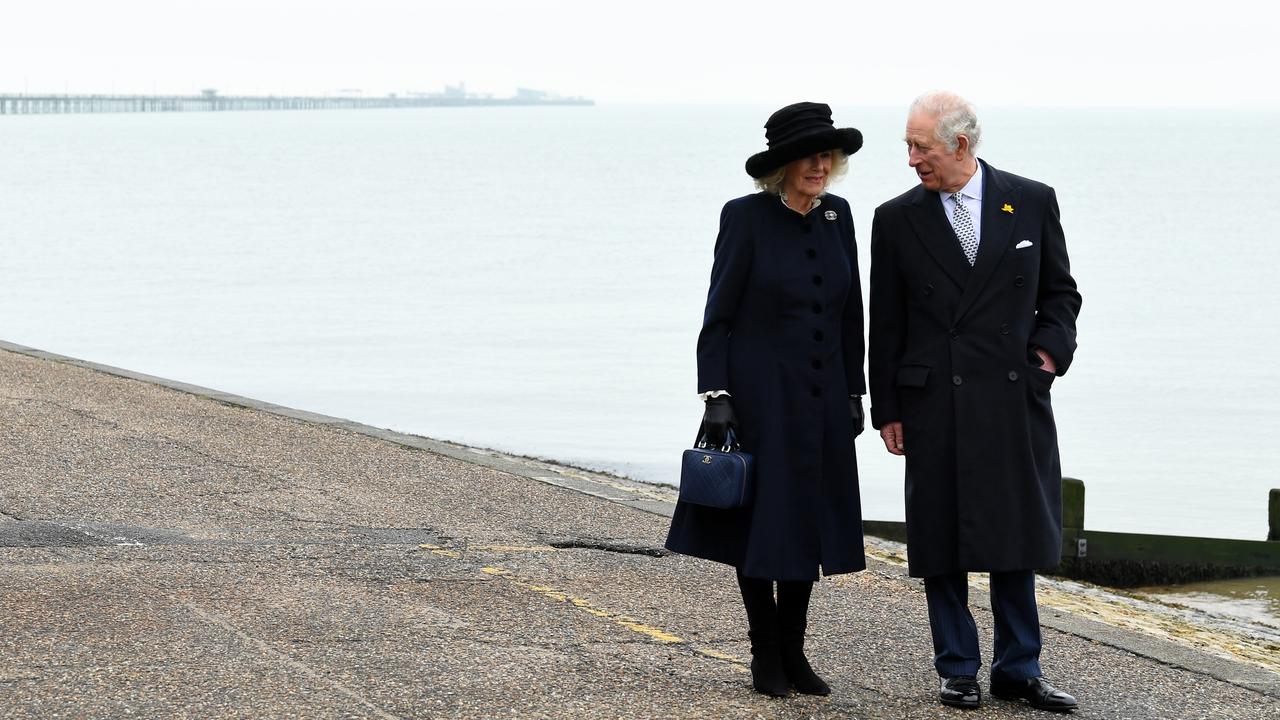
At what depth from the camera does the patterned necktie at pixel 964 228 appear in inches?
211

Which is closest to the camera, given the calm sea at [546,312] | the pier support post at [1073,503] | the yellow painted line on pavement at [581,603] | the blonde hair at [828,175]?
the blonde hair at [828,175]

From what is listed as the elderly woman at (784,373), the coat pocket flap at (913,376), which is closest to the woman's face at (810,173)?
the elderly woman at (784,373)

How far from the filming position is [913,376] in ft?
17.5

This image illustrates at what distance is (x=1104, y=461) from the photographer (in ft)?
57.6

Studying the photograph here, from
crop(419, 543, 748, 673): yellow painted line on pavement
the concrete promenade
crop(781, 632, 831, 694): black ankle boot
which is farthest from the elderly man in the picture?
crop(419, 543, 748, 673): yellow painted line on pavement

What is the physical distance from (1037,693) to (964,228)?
1405 mm

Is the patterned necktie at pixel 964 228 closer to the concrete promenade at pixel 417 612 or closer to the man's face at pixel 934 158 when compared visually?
the man's face at pixel 934 158

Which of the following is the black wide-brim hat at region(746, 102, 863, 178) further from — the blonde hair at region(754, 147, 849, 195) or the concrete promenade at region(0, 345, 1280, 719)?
the concrete promenade at region(0, 345, 1280, 719)

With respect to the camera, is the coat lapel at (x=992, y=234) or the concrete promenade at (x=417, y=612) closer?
the coat lapel at (x=992, y=234)

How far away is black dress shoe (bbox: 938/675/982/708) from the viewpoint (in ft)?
17.6

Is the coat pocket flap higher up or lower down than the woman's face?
lower down

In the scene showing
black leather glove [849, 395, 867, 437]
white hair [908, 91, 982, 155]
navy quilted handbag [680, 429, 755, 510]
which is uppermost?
white hair [908, 91, 982, 155]

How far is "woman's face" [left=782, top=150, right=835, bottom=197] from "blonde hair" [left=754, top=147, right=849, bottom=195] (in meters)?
0.01

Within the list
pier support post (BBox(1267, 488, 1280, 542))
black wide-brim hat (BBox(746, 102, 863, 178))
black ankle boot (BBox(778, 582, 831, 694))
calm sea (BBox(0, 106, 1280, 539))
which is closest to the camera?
black wide-brim hat (BBox(746, 102, 863, 178))
